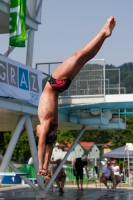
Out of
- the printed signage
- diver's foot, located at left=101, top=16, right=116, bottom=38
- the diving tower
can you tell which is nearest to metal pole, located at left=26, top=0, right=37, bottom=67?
the diving tower

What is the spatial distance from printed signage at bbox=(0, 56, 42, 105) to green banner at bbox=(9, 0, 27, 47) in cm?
148

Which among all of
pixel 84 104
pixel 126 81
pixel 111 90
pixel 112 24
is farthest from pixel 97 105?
pixel 126 81

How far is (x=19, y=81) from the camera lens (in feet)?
56.1

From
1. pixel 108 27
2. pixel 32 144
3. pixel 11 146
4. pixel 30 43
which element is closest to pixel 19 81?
pixel 11 146

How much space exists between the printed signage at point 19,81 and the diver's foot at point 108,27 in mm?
11241

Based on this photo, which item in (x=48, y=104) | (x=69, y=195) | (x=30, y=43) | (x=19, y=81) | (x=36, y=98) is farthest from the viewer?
(x=69, y=195)

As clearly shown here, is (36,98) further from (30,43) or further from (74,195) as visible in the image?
(74,195)

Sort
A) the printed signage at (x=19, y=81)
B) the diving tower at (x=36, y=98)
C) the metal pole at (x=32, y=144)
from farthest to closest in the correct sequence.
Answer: the metal pole at (x=32, y=144) → the diving tower at (x=36, y=98) → the printed signage at (x=19, y=81)

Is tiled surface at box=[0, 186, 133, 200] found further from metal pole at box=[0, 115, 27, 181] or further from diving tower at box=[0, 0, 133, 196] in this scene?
metal pole at box=[0, 115, 27, 181]

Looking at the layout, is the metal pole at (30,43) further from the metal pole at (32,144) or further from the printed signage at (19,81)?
the metal pole at (32,144)

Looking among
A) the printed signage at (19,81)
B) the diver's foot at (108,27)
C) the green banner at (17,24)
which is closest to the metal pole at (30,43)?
the green banner at (17,24)

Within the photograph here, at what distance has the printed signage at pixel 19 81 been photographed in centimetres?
1625

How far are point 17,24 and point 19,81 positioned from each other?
8.76 feet

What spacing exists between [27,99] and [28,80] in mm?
660
